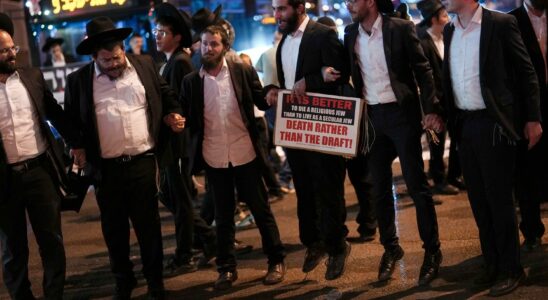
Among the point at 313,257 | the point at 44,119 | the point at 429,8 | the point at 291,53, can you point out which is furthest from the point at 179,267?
the point at 429,8

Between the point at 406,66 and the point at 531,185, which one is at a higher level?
the point at 406,66

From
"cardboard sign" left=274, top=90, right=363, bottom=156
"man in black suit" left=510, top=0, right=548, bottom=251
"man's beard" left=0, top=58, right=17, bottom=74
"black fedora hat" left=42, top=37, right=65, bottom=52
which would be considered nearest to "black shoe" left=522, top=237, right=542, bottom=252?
"man in black suit" left=510, top=0, right=548, bottom=251

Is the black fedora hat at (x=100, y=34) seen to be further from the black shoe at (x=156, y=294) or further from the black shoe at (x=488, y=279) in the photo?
the black shoe at (x=488, y=279)

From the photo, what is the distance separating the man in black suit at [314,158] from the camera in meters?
5.82

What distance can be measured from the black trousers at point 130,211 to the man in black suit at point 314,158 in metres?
1.12

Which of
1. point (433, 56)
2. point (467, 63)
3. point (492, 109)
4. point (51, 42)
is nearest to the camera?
point (492, 109)

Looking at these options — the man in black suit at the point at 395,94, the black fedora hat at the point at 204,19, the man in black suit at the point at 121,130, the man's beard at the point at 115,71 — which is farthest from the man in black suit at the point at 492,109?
the black fedora hat at the point at 204,19

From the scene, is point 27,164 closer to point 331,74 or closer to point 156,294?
point 156,294

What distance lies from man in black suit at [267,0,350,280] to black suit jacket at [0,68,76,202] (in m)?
1.56

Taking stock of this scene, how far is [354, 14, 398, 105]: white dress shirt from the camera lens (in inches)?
220

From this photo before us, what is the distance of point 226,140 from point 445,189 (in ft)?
11.4

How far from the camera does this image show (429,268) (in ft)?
18.6

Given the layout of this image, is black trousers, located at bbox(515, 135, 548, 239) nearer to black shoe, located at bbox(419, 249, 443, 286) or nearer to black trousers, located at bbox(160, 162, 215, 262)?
black shoe, located at bbox(419, 249, 443, 286)

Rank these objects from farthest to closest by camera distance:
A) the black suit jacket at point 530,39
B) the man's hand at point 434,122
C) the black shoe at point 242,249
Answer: the black shoe at point 242,249
the black suit jacket at point 530,39
the man's hand at point 434,122
